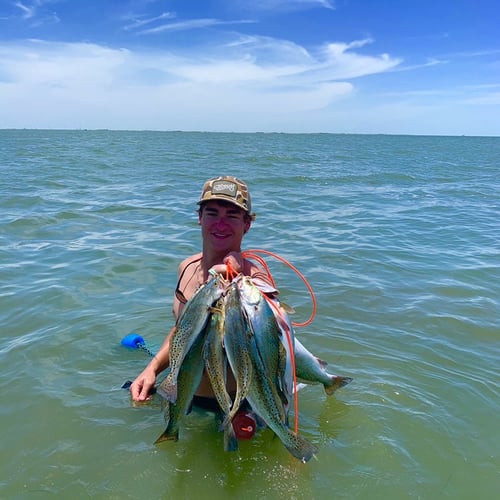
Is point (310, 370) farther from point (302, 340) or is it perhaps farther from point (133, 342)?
point (133, 342)

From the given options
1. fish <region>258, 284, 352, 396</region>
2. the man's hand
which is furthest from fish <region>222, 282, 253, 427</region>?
the man's hand

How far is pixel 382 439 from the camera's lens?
4.59 metres

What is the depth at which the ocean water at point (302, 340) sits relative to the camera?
4.07m

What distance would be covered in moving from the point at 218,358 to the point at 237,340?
0.27 metres

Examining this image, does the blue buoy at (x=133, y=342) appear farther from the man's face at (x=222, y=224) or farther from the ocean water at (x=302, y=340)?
the man's face at (x=222, y=224)

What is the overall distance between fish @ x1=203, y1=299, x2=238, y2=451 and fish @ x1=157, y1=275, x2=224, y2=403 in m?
0.06

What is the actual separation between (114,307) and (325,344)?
3.35 m

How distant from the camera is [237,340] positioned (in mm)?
3236

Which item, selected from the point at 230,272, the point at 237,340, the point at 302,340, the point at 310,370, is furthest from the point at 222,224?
the point at 302,340

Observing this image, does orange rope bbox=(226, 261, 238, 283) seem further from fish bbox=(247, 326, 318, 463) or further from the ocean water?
the ocean water

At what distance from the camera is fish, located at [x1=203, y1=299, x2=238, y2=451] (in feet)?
10.7

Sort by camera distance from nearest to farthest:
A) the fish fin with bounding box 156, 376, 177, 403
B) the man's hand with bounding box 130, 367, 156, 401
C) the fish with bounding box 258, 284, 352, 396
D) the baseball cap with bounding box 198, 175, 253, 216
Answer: the fish fin with bounding box 156, 376, 177, 403, the baseball cap with bounding box 198, 175, 253, 216, the fish with bounding box 258, 284, 352, 396, the man's hand with bounding box 130, 367, 156, 401

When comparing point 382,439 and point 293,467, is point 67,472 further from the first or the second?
point 382,439

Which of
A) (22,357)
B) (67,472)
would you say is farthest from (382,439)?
(22,357)
